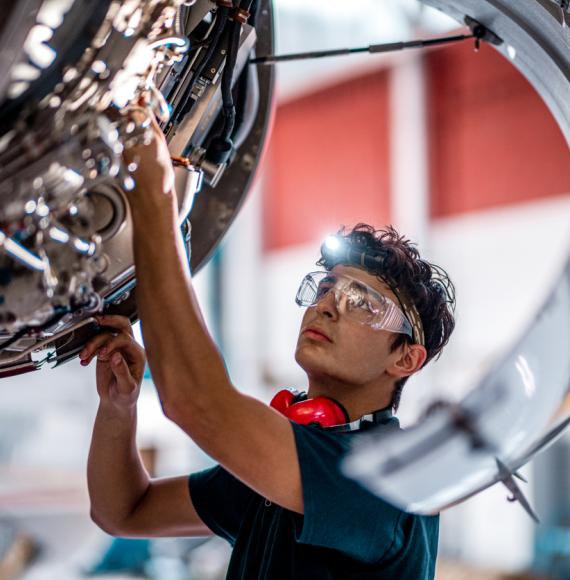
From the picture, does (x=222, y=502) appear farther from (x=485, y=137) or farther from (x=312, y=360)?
(x=485, y=137)

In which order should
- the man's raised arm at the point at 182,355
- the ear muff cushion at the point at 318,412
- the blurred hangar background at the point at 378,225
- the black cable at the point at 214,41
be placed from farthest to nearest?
the blurred hangar background at the point at 378,225 < the ear muff cushion at the point at 318,412 < the black cable at the point at 214,41 < the man's raised arm at the point at 182,355

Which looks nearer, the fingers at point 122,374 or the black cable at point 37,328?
the black cable at point 37,328

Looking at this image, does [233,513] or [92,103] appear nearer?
[92,103]

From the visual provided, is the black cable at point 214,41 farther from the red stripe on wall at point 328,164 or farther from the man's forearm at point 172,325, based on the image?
the red stripe on wall at point 328,164

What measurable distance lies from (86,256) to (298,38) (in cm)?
758

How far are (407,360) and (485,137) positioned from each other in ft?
18.4

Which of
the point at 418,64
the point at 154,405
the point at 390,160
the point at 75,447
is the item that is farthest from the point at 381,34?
the point at 75,447

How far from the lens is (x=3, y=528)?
16.0ft

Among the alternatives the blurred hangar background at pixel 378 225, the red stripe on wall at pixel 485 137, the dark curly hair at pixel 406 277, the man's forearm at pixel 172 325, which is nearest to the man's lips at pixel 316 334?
the dark curly hair at pixel 406 277

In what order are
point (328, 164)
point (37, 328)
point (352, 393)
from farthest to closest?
point (328, 164) → point (352, 393) → point (37, 328)

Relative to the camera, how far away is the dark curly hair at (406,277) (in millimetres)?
1435

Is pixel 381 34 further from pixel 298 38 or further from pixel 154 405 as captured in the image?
pixel 154 405

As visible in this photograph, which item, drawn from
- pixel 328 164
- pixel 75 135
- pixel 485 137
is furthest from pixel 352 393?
pixel 328 164

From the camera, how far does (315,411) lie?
1301mm
